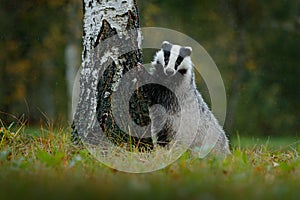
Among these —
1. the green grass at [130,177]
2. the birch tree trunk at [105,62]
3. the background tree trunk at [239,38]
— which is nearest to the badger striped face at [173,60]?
the birch tree trunk at [105,62]

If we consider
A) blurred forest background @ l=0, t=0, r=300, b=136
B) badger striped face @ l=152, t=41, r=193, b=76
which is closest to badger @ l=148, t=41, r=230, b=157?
badger striped face @ l=152, t=41, r=193, b=76

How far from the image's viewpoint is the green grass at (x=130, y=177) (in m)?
2.93

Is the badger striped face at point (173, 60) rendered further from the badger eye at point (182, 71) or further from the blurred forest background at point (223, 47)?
the blurred forest background at point (223, 47)

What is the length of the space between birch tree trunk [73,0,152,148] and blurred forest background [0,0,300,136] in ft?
24.6

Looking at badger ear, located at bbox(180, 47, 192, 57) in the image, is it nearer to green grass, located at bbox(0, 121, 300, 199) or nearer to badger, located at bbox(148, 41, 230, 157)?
badger, located at bbox(148, 41, 230, 157)

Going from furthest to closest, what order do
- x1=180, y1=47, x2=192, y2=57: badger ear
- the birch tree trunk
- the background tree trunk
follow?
1. the background tree trunk
2. x1=180, y1=47, x2=192, y2=57: badger ear
3. the birch tree trunk

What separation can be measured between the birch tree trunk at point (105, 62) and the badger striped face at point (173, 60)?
0.45 m

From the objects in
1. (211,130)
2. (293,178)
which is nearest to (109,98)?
(211,130)

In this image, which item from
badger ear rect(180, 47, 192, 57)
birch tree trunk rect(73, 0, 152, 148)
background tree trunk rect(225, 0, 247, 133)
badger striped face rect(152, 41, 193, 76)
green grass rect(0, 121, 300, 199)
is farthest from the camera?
background tree trunk rect(225, 0, 247, 133)

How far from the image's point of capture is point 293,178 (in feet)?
12.5

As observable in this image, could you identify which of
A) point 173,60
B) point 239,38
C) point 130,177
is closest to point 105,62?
point 173,60

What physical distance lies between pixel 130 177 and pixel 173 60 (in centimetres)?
238

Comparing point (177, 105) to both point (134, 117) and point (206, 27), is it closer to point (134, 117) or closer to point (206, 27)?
point (134, 117)

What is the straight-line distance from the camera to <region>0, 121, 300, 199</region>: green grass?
9.60 feet
